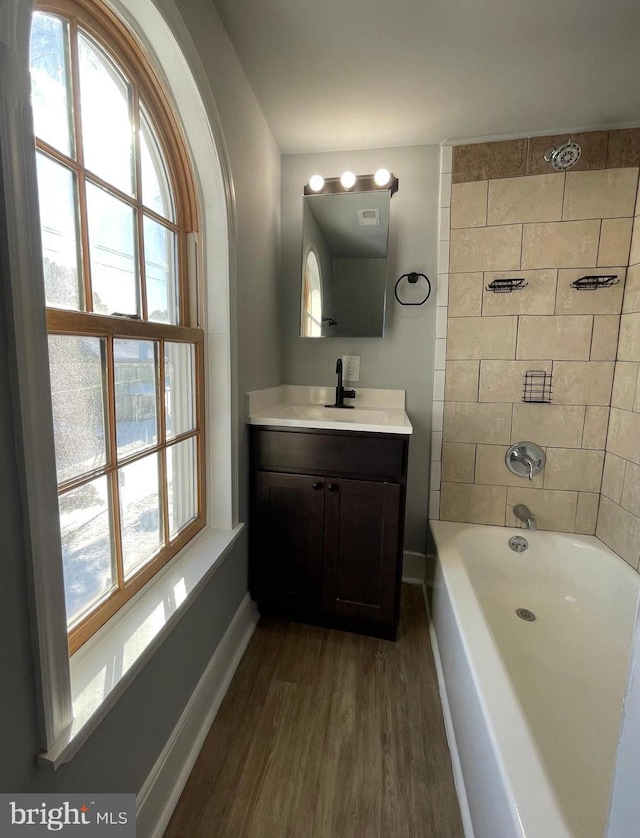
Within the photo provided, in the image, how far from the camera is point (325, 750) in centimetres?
124

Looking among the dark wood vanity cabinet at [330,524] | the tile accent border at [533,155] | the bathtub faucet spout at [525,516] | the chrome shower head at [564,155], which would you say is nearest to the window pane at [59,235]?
the dark wood vanity cabinet at [330,524]

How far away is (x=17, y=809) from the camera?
0.65 meters

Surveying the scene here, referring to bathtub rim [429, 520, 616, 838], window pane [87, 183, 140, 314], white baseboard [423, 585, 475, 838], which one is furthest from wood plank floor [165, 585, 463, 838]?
window pane [87, 183, 140, 314]

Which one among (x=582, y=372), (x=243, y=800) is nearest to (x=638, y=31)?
(x=582, y=372)

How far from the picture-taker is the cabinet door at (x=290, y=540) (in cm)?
165

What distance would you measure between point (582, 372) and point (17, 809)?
92.2 inches

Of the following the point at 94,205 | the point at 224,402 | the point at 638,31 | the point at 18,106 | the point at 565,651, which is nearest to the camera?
the point at 18,106

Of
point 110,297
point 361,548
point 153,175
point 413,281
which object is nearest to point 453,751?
point 361,548

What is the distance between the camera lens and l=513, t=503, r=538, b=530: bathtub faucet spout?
192 centimetres

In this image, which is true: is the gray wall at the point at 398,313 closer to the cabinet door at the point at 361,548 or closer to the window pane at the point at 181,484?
the cabinet door at the point at 361,548

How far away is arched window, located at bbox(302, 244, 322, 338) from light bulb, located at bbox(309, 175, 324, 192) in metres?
0.26

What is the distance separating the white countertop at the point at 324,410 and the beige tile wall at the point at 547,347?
12.8 inches

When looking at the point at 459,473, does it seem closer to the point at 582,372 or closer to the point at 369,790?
the point at 582,372

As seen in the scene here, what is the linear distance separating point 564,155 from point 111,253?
1917 mm
